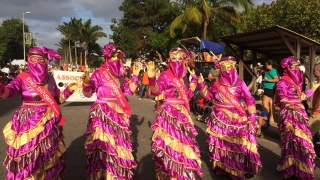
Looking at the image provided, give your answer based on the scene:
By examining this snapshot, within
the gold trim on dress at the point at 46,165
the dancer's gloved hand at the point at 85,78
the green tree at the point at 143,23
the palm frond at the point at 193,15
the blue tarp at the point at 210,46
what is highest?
the green tree at the point at 143,23

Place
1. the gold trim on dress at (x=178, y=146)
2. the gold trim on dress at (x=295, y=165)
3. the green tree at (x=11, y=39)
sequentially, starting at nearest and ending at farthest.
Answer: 1. the gold trim on dress at (x=178, y=146)
2. the gold trim on dress at (x=295, y=165)
3. the green tree at (x=11, y=39)

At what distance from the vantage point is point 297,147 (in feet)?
16.6

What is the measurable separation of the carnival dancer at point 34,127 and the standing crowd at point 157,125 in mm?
12

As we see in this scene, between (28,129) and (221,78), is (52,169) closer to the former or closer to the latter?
(28,129)

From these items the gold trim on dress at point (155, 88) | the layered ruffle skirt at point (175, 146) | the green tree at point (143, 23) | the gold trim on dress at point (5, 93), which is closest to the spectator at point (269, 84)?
the layered ruffle skirt at point (175, 146)

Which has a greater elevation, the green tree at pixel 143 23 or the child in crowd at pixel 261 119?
the green tree at pixel 143 23

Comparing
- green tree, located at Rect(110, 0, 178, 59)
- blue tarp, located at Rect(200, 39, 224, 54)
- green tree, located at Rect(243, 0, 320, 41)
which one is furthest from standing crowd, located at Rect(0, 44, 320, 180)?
green tree, located at Rect(110, 0, 178, 59)

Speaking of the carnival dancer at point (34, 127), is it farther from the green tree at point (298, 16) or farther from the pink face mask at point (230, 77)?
the green tree at point (298, 16)

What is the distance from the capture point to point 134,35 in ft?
133

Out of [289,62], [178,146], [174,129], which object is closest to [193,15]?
[289,62]

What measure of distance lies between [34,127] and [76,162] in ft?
7.33

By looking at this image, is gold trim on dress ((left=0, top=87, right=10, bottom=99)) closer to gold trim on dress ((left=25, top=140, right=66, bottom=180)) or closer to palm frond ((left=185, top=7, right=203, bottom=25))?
gold trim on dress ((left=25, top=140, right=66, bottom=180))

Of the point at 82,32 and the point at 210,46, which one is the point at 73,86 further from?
the point at 82,32

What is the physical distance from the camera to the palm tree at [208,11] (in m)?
18.4
